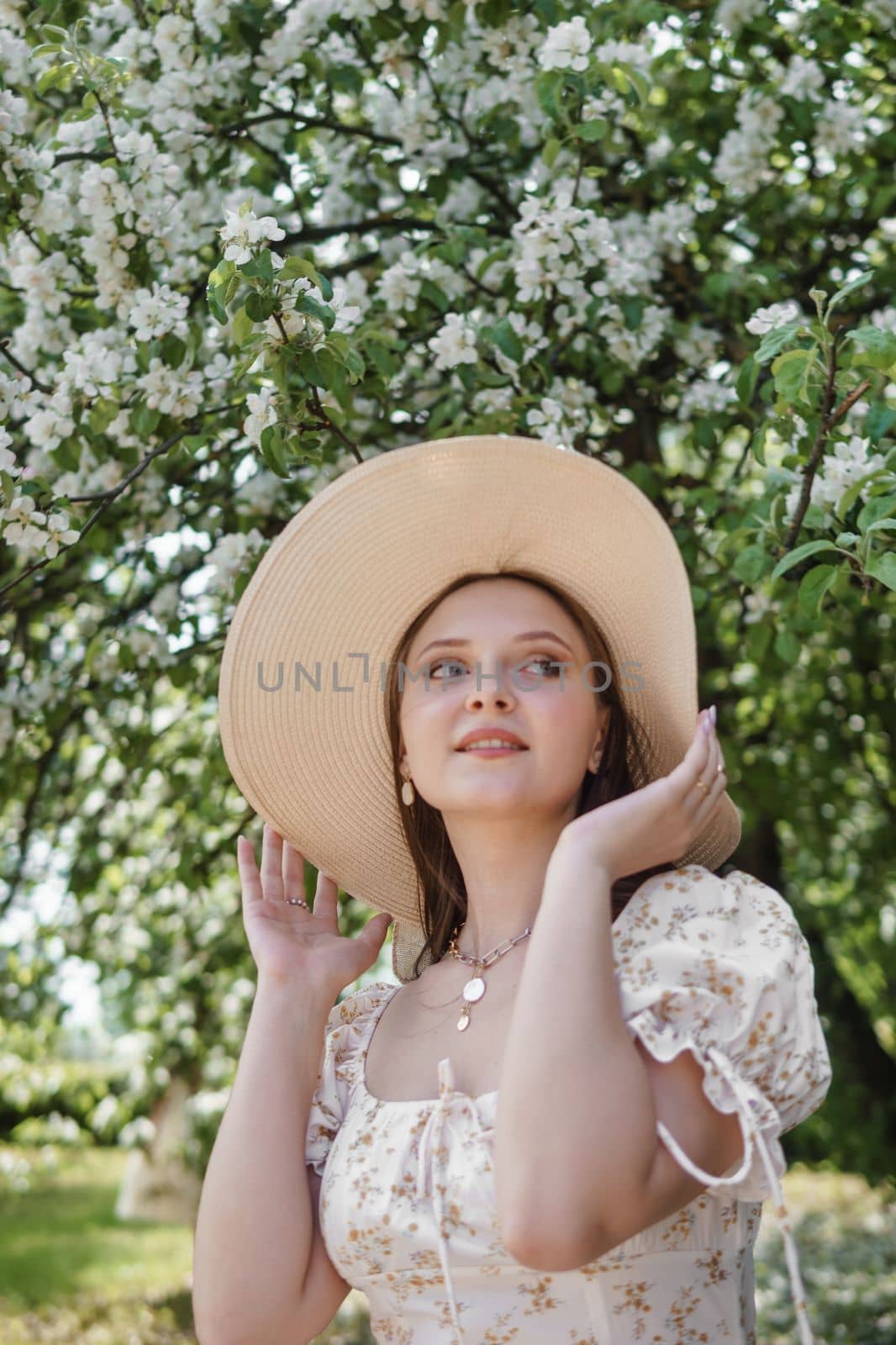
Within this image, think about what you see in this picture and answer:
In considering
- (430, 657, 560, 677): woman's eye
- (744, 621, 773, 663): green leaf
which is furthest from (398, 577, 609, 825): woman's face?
(744, 621, 773, 663): green leaf

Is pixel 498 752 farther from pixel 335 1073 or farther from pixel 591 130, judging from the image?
pixel 591 130

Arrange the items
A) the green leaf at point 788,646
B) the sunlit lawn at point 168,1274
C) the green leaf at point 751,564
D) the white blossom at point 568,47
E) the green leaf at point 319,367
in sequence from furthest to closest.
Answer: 1. the sunlit lawn at point 168,1274
2. the green leaf at point 788,646
3. the white blossom at point 568,47
4. the green leaf at point 751,564
5. the green leaf at point 319,367

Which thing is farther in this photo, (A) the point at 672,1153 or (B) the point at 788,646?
(B) the point at 788,646

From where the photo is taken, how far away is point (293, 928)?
2.12 meters

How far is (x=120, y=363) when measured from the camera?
249 centimetres

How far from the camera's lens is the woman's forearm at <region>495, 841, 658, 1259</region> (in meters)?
1.45

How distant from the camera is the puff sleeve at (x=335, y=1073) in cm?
192

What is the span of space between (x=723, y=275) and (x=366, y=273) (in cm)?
79

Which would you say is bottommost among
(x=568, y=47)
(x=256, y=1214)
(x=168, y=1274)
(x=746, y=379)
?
(x=168, y=1274)

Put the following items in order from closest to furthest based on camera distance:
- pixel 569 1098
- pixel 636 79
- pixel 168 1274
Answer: pixel 569 1098 → pixel 636 79 → pixel 168 1274

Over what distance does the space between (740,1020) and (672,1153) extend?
17 cm

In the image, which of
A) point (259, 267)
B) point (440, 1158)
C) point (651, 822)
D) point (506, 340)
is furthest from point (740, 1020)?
point (506, 340)

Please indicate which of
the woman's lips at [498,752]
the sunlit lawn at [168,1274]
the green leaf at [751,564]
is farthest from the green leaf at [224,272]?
the sunlit lawn at [168,1274]

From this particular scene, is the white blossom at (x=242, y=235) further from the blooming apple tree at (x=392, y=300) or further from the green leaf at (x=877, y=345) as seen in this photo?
the green leaf at (x=877, y=345)
